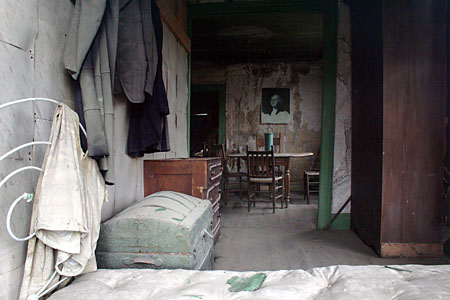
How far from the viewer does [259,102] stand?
22.4 ft

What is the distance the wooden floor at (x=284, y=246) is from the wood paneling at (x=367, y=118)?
0.69 ft

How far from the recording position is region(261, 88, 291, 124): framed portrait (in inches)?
268

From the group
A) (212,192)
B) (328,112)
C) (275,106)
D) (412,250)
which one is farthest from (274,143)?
(412,250)

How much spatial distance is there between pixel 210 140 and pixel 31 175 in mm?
7607

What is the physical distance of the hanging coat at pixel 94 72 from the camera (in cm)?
133

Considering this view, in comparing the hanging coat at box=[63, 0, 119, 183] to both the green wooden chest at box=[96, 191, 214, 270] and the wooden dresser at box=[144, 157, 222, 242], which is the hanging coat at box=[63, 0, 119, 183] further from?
the wooden dresser at box=[144, 157, 222, 242]

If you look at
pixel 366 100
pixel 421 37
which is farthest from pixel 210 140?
pixel 421 37

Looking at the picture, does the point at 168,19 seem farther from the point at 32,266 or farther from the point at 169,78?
the point at 32,266

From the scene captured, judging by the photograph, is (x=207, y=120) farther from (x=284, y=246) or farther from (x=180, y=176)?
(x=180, y=176)

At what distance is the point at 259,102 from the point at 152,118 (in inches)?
196

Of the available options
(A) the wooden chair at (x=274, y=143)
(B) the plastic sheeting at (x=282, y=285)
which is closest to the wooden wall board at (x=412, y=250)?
(B) the plastic sheeting at (x=282, y=285)

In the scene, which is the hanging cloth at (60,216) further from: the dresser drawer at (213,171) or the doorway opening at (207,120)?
the doorway opening at (207,120)

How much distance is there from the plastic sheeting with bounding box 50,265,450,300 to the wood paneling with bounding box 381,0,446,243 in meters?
1.40

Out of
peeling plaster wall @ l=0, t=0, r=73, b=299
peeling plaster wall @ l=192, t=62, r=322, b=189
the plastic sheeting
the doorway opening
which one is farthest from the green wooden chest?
the doorway opening
